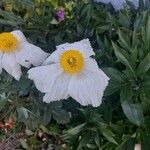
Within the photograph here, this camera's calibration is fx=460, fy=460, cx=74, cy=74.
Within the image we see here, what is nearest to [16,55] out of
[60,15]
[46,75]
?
[46,75]

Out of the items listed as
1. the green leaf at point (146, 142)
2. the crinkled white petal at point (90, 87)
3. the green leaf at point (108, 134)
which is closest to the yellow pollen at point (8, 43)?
the crinkled white petal at point (90, 87)

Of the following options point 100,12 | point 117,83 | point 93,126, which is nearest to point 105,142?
point 93,126

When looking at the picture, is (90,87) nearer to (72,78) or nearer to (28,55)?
(72,78)

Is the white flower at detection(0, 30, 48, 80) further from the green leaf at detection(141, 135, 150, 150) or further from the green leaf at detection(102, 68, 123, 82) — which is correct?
the green leaf at detection(141, 135, 150, 150)

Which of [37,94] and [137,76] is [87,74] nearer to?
[137,76]

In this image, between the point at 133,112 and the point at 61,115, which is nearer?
the point at 133,112

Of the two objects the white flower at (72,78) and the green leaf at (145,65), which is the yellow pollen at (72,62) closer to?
the white flower at (72,78)
